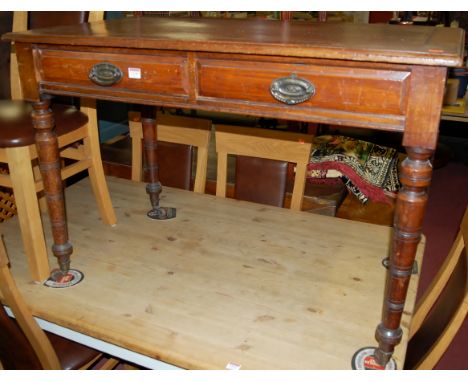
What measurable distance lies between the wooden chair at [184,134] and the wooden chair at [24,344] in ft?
2.87

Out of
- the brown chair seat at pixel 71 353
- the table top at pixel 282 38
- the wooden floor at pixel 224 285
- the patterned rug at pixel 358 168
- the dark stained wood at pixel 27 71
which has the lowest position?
the brown chair seat at pixel 71 353

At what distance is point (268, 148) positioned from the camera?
1.85 metres

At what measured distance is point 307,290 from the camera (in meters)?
1.38

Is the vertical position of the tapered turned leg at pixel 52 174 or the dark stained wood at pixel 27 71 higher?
the dark stained wood at pixel 27 71

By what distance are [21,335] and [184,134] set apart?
1061 mm

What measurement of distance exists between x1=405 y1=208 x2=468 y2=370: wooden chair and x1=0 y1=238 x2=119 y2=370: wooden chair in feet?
2.93

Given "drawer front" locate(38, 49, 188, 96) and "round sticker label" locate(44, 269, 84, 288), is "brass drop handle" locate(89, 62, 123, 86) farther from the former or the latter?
"round sticker label" locate(44, 269, 84, 288)

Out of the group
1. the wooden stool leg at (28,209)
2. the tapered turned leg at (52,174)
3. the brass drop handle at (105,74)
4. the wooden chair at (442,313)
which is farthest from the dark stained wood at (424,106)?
the wooden stool leg at (28,209)

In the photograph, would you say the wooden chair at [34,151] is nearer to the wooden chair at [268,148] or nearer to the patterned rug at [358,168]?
the wooden chair at [268,148]

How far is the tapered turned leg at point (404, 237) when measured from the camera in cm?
101

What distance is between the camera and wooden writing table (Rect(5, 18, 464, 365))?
38.3 inches
